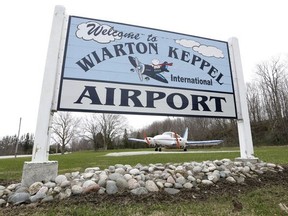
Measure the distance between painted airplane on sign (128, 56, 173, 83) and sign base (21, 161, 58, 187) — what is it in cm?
206

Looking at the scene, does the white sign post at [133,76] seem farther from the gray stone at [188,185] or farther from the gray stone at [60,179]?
the gray stone at [188,185]

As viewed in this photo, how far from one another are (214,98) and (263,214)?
2583 mm

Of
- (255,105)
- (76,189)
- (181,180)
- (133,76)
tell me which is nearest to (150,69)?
(133,76)

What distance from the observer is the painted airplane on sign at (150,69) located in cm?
380

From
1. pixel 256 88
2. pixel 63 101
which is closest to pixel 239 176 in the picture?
pixel 63 101

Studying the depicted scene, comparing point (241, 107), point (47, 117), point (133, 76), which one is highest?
point (133, 76)

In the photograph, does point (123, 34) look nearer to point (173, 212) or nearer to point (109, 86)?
point (109, 86)

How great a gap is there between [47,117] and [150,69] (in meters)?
1.96

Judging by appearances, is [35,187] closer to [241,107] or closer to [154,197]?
[154,197]

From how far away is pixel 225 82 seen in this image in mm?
4367

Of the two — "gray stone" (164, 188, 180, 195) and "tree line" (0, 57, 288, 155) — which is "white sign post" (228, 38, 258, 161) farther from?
"tree line" (0, 57, 288, 155)

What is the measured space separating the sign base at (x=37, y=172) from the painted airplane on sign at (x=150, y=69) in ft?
6.76

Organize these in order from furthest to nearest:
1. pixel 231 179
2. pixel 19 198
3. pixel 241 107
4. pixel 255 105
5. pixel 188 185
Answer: pixel 255 105 → pixel 241 107 → pixel 231 179 → pixel 188 185 → pixel 19 198

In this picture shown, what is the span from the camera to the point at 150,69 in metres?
3.87
